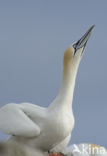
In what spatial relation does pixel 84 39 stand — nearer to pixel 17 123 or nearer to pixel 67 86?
pixel 67 86

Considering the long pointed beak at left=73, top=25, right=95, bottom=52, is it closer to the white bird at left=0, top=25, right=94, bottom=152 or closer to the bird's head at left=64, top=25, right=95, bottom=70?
the bird's head at left=64, top=25, right=95, bottom=70

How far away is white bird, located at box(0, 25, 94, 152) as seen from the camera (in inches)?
179

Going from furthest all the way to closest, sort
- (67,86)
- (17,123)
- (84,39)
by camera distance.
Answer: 1. (84,39)
2. (67,86)
3. (17,123)

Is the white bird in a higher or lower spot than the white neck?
lower

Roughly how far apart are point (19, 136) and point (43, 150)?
320mm

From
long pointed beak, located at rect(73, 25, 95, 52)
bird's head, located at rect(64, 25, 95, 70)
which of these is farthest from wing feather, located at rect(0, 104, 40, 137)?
long pointed beak, located at rect(73, 25, 95, 52)

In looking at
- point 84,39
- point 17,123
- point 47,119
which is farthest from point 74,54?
point 17,123

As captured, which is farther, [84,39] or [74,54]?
[84,39]

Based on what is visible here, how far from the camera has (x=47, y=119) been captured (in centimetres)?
464

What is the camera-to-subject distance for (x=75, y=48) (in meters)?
4.98

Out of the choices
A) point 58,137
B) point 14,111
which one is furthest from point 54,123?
point 14,111

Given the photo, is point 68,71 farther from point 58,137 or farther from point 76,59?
point 58,137

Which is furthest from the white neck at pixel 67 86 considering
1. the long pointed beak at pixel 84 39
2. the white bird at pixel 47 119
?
the long pointed beak at pixel 84 39

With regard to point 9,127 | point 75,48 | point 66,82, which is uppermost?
point 75,48
